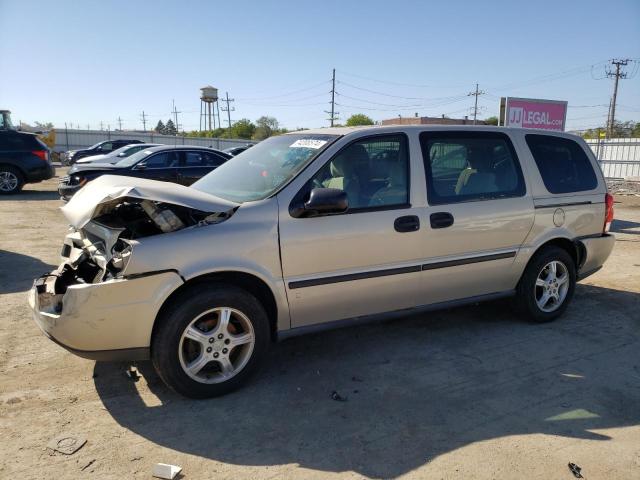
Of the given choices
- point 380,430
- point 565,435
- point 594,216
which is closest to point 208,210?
point 380,430

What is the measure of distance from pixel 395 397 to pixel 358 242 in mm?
1104

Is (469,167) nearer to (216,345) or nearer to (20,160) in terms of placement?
(216,345)

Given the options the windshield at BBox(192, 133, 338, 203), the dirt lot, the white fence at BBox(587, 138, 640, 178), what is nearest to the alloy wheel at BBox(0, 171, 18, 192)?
the dirt lot

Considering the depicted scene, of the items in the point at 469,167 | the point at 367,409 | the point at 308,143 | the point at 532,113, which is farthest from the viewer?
the point at 532,113

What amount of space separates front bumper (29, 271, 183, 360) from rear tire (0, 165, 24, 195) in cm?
1366

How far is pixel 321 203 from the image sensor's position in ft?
11.1

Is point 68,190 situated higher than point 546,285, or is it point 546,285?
point 68,190

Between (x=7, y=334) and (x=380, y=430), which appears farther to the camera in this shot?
(x=7, y=334)

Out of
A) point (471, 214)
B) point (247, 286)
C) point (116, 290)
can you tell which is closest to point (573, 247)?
point (471, 214)

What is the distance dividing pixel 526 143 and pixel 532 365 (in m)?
2.02

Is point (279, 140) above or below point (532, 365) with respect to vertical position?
above

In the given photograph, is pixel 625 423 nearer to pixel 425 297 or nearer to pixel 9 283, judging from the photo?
pixel 425 297

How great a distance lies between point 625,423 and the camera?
3.14m

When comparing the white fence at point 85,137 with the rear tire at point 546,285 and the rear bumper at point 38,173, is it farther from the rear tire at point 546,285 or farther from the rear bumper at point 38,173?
the rear tire at point 546,285
